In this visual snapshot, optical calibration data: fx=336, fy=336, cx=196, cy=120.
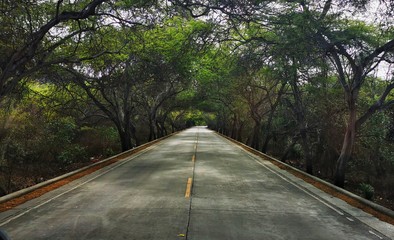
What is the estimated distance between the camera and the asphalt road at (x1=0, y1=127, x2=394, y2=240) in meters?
6.13

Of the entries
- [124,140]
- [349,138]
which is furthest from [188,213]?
[124,140]

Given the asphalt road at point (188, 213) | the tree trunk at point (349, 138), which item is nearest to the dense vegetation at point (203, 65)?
the tree trunk at point (349, 138)

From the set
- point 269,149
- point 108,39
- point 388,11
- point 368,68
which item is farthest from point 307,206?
point 269,149

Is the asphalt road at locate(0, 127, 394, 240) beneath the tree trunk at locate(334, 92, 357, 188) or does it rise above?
beneath

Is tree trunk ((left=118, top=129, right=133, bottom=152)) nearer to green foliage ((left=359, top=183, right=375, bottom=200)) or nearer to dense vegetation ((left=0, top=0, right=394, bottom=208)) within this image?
dense vegetation ((left=0, top=0, right=394, bottom=208))

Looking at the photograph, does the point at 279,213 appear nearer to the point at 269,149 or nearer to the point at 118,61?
the point at 118,61

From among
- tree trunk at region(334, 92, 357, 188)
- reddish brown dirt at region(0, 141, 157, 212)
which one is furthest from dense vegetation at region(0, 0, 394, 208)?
reddish brown dirt at region(0, 141, 157, 212)

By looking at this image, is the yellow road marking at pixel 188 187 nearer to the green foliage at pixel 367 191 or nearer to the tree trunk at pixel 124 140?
the green foliage at pixel 367 191

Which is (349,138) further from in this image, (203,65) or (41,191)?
(203,65)

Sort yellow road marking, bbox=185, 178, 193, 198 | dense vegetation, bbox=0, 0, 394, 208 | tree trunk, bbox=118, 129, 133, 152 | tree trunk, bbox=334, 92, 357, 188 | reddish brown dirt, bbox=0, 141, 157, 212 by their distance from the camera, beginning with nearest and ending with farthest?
reddish brown dirt, bbox=0, 141, 157, 212 < yellow road marking, bbox=185, 178, 193, 198 < dense vegetation, bbox=0, 0, 394, 208 < tree trunk, bbox=334, 92, 357, 188 < tree trunk, bbox=118, 129, 133, 152

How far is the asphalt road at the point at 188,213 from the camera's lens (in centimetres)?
613

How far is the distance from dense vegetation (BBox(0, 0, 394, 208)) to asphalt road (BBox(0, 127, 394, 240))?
157 inches

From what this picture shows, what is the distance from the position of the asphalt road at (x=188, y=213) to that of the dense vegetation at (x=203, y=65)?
3996 millimetres

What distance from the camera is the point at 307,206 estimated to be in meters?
8.50
